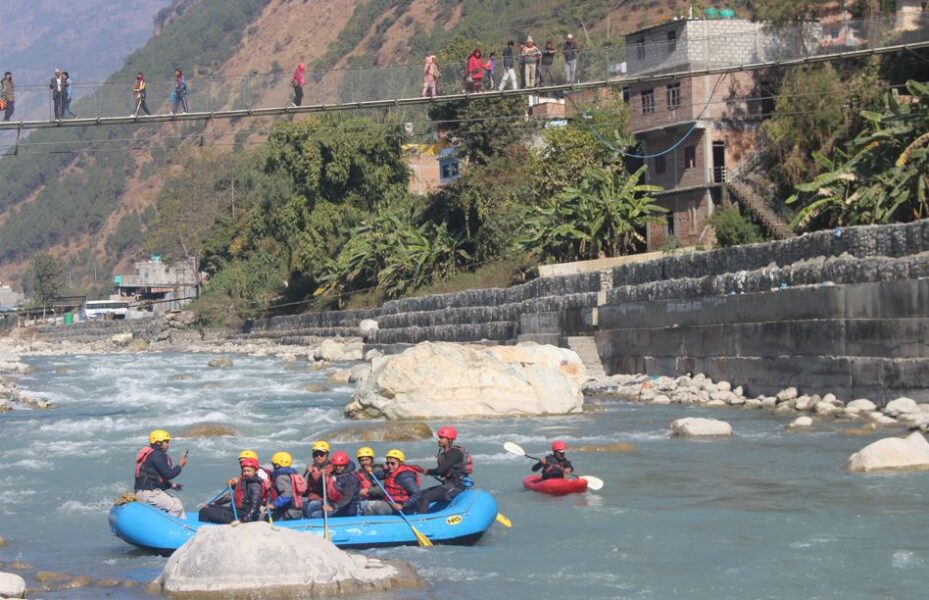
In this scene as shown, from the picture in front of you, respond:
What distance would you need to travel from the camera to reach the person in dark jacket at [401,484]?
552 inches

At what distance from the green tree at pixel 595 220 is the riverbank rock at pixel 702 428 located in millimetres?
19957

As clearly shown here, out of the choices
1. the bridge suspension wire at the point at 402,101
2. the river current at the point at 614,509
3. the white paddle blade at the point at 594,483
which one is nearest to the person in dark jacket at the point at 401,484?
the river current at the point at 614,509

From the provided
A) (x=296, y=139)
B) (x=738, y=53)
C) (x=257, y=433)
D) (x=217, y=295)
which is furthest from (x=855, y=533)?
(x=217, y=295)

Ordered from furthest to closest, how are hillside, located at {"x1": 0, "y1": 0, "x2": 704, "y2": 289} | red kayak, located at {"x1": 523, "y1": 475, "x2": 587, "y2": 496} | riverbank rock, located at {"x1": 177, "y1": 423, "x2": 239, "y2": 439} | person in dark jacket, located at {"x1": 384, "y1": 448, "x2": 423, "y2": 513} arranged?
1. hillside, located at {"x1": 0, "y1": 0, "x2": 704, "y2": 289}
2. riverbank rock, located at {"x1": 177, "y1": 423, "x2": 239, "y2": 439}
3. red kayak, located at {"x1": 523, "y1": 475, "x2": 587, "y2": 496}
4. person in dark jacket, located at {"x1": 384, "y1": 448, "x2": 423, "y2": 513}

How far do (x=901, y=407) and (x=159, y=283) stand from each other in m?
92.5

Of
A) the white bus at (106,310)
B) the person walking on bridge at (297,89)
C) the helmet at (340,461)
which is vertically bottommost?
the helmet at (340,461)

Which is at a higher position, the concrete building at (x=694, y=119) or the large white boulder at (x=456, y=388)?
the concrete building at (x=694, y=119)

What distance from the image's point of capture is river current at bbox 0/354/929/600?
11883mm

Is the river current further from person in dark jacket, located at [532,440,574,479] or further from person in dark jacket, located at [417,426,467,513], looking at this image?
person in dark jacket, located at [417,426,467,513]

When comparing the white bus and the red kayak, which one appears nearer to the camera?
the red kayak

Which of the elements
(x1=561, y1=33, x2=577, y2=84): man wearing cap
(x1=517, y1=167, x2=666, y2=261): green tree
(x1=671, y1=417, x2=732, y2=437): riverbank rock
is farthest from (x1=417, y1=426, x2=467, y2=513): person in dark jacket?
(x1=517, y1=167, x2=666, y2=261): green tree

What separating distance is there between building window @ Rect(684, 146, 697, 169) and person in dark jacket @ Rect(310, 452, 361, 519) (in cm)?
2891

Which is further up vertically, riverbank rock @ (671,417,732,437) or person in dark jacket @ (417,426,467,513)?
person in dark jacket @ (417,426,467,513)

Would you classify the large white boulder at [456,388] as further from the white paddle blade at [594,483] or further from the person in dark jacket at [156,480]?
the person in dark jacket at [156,480]
